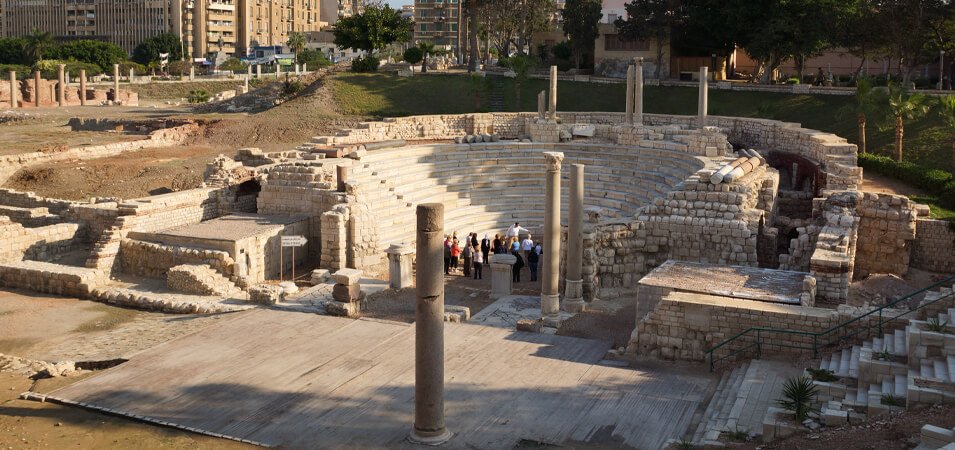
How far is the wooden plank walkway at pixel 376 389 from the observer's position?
49.2ft

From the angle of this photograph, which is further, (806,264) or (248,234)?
(248,234)

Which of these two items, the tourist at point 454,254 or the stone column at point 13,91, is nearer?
the tourist at point 454,254

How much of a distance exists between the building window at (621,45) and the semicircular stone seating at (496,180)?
3068 centimetres

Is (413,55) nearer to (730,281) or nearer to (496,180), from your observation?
(496,180)

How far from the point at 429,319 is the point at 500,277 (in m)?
11.4

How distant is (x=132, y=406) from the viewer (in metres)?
16.1

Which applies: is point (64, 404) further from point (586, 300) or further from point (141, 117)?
point (141, 117)

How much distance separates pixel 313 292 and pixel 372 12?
4643 centimetres

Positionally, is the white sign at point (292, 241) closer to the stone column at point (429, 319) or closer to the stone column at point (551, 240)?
the stone column at point (551, 240)

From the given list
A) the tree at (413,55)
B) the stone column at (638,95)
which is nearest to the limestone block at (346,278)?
the stone column at (638,95)

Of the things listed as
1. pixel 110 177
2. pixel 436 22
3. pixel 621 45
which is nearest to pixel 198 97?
pixel 621 45

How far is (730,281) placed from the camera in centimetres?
2097

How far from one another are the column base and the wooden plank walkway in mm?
208

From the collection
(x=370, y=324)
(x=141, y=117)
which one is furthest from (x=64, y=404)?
(x=141, y=117)
